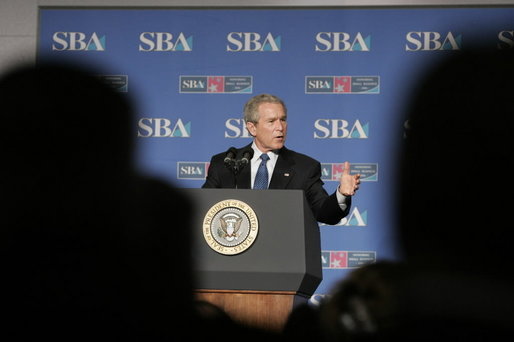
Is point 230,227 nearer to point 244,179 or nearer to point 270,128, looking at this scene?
point 244,179

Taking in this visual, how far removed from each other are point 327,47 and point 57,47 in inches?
94.7

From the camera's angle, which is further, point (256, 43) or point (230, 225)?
point (256, 43)

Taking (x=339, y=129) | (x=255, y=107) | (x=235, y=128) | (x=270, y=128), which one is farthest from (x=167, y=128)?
(x=270, y=128)

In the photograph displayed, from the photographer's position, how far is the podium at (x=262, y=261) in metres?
2.96

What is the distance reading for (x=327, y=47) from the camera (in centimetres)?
710

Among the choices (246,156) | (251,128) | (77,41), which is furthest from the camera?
(77,41)

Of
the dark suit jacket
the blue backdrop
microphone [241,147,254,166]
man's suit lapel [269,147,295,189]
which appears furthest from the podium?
the blue backdrop

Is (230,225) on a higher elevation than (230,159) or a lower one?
lower

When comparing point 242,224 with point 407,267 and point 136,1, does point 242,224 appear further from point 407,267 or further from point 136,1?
point 136,1

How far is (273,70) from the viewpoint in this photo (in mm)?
7137

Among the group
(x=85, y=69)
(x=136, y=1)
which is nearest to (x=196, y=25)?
(x=136, y=1)

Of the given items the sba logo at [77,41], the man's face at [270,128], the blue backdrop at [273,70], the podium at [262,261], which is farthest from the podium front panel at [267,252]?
the sba logo at [77,41]

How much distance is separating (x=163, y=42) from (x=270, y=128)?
8.92 feet

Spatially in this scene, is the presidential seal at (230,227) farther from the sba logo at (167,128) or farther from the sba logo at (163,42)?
the sba logo at (163,42)
